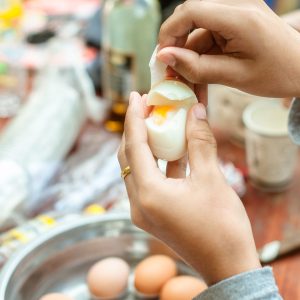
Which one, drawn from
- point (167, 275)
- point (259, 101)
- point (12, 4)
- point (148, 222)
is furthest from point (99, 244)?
point (12, 4)

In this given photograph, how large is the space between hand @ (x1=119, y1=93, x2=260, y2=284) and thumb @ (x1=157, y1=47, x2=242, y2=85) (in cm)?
10

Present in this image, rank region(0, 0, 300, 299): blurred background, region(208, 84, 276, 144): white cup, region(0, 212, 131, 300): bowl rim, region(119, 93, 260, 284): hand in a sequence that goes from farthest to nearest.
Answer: region(208, 84, 276, 144): white cup < region(0, 0, 300, 299): blurred background < region(0, 212, 131, 300): bowl rim < region(119, 93, 260, 284): hand

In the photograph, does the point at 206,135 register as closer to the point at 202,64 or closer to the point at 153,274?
the point at 202,64

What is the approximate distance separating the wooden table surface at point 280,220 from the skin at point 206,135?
1.14ft

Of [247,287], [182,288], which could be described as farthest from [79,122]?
[247,287]

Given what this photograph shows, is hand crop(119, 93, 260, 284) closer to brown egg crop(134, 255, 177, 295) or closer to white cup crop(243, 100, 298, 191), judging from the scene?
brown egg crop(134, 255, 177, 295)

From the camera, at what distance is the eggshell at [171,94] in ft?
2.28

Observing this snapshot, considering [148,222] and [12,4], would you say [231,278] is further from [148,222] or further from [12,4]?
[12,4]

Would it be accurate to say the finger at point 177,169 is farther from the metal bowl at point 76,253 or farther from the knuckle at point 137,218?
the metal bowl at point 76,253

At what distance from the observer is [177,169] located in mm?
712

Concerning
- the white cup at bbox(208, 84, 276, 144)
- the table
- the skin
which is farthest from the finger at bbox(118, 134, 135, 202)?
the white cup at bbox(208, 84, 276, 144)

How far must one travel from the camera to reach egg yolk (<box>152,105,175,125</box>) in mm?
693

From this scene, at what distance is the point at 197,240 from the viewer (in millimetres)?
580

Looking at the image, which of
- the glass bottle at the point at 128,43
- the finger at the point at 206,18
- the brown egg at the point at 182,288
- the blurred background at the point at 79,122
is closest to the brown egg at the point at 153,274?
the brown egg at the point at 182,288
